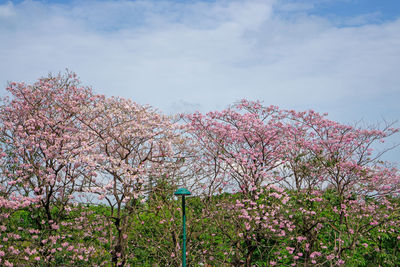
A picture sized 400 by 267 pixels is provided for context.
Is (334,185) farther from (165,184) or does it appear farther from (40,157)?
(40,157)

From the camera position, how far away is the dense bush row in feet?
36.5

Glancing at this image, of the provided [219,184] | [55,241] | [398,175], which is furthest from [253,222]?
[398,175]

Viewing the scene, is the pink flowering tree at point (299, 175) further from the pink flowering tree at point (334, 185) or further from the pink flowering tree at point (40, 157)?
the pink flowering tree at point (40, 157)

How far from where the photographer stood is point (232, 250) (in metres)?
12.8

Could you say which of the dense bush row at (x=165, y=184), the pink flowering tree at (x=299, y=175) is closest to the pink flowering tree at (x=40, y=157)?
the dense bush row at (x=165, y=184)

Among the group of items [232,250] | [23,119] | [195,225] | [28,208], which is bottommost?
[232,250]

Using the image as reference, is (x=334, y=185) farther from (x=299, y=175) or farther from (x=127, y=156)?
(x=127, y=156)

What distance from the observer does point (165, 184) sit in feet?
37.2

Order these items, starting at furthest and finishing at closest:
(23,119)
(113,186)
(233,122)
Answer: (233,122) → (23,119) → (113,186)

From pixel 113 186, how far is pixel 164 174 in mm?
1503

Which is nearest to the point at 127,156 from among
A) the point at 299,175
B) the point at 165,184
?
the point at 165,184

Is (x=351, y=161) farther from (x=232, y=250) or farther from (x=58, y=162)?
(x=58, y=162)

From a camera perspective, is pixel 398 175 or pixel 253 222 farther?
pixel 398 175

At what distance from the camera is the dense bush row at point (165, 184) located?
11.1 metres
